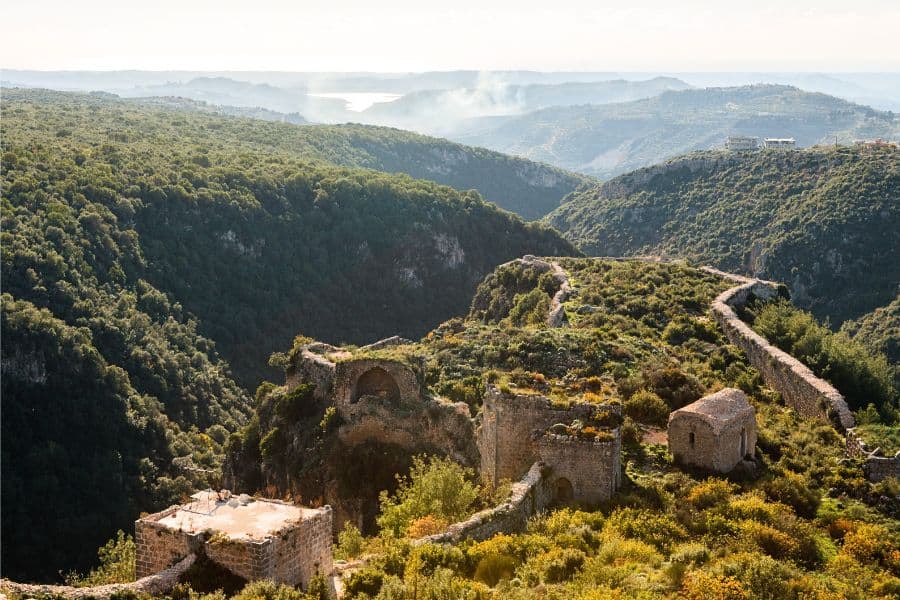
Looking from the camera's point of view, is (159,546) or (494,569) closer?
(494,569)

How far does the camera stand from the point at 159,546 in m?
17.7

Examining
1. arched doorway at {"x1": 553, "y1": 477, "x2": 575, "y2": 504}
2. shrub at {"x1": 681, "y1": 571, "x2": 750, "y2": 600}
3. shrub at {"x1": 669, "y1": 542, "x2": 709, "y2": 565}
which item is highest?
shrub at {"x1": 681, "y1": 571, "x2": 750, "y2": 600}

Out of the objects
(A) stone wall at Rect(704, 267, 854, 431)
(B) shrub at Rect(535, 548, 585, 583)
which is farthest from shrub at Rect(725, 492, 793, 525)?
(A) stone wall at Rect(704, 267, 854, 431)

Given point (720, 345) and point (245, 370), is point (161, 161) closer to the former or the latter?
point (245, 370)

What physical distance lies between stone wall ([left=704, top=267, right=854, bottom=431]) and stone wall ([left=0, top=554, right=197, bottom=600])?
16056 mm

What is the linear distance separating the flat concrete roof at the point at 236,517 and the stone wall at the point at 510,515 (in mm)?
2315

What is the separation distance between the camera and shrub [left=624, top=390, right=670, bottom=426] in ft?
82.4

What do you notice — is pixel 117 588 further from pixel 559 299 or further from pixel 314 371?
pixel 559 299

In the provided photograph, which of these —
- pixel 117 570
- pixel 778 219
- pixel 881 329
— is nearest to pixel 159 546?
pixel 117 570

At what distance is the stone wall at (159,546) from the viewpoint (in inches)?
686

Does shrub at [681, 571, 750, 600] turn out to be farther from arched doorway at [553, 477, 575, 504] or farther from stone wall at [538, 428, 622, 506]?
arched doorway at [553, 477, 575, 504]

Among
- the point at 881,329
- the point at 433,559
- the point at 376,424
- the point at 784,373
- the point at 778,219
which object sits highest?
the point at 433,559

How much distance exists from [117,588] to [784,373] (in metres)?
20.5

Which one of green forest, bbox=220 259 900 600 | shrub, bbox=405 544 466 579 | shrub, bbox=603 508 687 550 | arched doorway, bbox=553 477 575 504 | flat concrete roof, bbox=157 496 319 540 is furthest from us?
arched doorway, bbox=553 477 575 504
